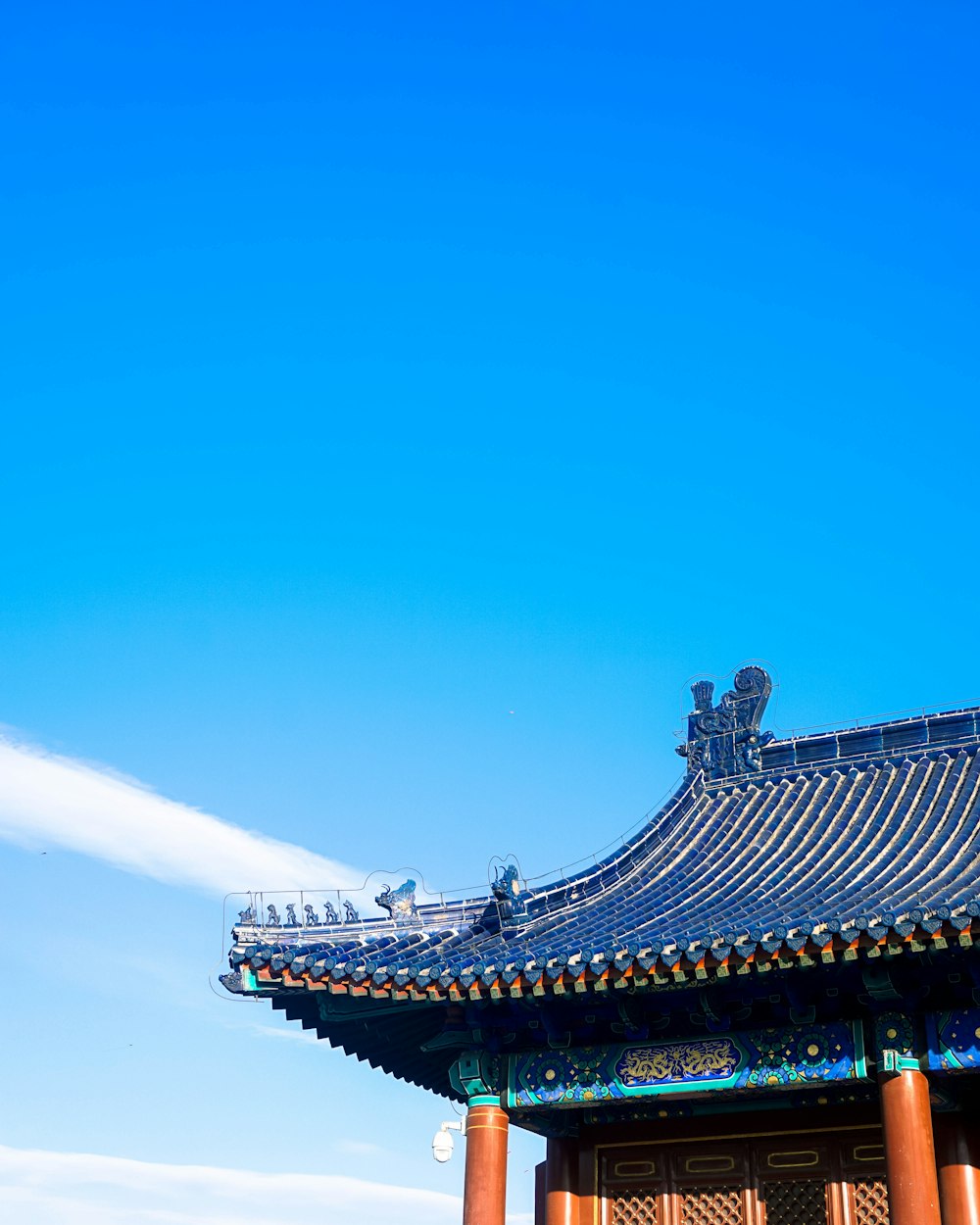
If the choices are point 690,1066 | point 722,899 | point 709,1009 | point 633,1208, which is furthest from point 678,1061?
point 633,1208

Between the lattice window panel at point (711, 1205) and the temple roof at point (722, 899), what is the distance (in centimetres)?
320

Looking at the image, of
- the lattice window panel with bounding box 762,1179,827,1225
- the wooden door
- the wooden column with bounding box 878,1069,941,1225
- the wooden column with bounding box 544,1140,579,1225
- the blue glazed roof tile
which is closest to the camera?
the wooden column with bounding box 878,1069,941,1225

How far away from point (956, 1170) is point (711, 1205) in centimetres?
281

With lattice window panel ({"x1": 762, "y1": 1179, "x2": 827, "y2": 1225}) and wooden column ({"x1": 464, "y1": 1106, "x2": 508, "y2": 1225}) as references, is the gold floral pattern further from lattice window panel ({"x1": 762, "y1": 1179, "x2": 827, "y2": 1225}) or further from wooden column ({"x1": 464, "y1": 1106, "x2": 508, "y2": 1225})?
lattice window panel ({"x1": 762, "y1": 1179, "x2": 827, "y2": 1225})

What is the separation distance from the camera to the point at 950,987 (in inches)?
536

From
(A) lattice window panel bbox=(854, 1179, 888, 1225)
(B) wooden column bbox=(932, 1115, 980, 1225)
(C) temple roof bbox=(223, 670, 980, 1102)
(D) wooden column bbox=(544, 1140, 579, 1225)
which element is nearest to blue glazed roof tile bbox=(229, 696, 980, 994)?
(C) temple roof bbox=(223, 670, 980, 1102)

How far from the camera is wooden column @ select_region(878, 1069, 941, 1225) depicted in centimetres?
1301

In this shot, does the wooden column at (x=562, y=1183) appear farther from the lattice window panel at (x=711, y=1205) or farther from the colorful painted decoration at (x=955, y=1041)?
the colorful painted decoration at (x=955, y=1041)

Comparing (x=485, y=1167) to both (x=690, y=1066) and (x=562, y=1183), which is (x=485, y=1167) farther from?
(x=690, y=1066)

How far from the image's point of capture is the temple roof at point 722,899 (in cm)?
1347

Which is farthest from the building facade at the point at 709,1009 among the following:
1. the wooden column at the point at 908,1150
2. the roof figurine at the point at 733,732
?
the roof figurine at the point at 733,732

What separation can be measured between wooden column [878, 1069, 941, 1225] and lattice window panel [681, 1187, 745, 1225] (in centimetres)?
283

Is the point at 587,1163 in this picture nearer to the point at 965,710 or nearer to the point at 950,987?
the point at 950,987

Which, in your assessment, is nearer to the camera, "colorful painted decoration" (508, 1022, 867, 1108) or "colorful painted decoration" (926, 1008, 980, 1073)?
"colorful painted decoration" (926, 1008, 980, 1073)
